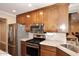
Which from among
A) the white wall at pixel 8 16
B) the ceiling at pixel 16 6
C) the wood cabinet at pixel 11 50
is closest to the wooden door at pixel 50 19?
the ceiling at pixel 16 6

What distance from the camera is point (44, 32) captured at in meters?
2.41

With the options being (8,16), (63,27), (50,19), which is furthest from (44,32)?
(8,16)

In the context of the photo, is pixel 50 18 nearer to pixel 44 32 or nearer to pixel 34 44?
pixel 44 32

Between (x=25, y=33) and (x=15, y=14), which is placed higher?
(x=15, y=14)

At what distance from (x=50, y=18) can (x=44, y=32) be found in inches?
12.4

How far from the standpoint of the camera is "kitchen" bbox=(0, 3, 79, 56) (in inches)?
72.1

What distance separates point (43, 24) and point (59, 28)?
43 cm

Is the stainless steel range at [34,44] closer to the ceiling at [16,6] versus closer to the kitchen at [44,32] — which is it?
the kitchen at [44,32]

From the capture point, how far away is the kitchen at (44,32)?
6.01 feet

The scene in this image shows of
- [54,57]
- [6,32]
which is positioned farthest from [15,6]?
[54,57]

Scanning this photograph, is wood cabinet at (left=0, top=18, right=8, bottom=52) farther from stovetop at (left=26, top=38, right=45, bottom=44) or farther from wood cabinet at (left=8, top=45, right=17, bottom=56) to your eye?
stovetop at (left=26, top=38, right=45, bottom=44)

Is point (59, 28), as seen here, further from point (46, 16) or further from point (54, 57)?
point (54, 57)

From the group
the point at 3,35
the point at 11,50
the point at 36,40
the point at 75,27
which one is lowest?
the point at 11,50

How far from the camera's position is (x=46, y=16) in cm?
249
